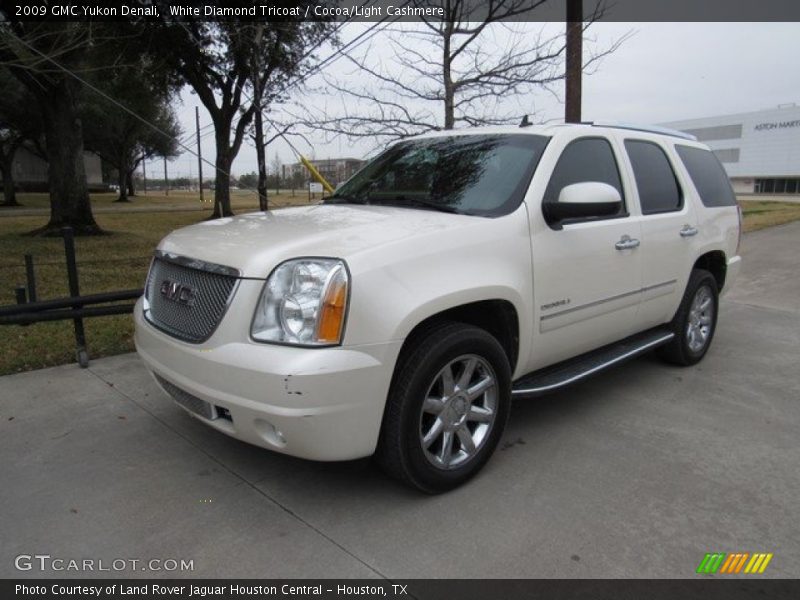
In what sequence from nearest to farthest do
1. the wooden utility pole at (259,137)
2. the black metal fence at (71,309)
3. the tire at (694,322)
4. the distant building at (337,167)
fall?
1. the black metal fence at (71,309)
2. the tire at (694,322)
3. the wooden utility pole at (259,137)
4. the distant building at (337,167)

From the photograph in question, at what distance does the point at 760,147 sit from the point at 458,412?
106 metres

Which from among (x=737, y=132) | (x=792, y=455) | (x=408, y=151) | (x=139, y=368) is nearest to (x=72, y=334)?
(x=139, y=368)

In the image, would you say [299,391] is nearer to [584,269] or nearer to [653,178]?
[584,269]

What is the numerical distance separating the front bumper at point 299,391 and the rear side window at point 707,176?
11.5ft

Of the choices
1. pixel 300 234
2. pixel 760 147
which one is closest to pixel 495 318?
pixel 300 234

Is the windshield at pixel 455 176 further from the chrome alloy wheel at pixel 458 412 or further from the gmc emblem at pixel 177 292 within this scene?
the gmc emblem at pixel 177 292

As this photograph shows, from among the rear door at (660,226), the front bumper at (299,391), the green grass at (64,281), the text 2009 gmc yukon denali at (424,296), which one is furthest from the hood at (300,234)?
the green grass at (64,281)

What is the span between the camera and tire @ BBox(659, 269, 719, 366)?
4.92 metres

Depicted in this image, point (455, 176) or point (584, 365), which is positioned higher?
point (455, 176)

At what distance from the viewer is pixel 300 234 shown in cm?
300

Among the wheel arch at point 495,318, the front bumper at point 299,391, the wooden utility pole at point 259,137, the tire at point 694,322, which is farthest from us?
the wooden utility pole at point 259,137

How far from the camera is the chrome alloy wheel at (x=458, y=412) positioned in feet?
9.87

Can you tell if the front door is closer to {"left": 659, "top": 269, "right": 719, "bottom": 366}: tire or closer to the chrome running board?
the chrome running board

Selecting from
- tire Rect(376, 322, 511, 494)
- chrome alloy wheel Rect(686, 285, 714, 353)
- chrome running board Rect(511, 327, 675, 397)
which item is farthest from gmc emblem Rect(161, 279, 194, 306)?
chrome alloy wheel Rect(686, 285, 714, 353)
